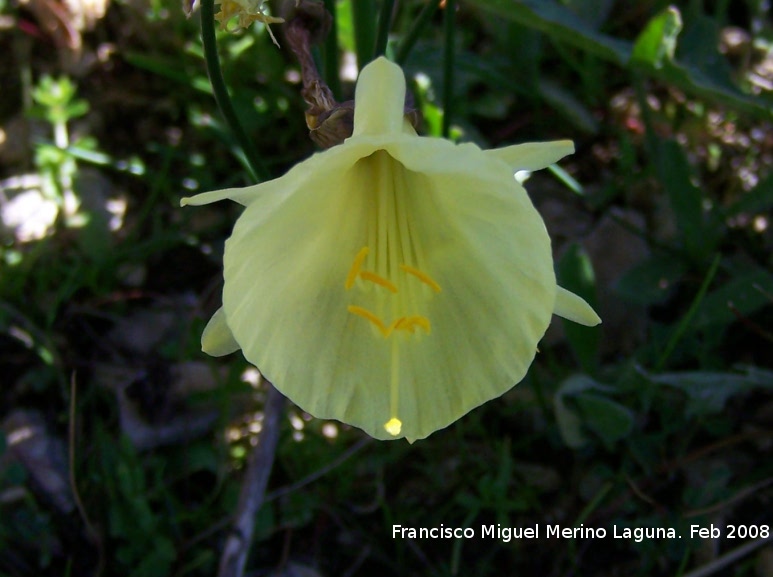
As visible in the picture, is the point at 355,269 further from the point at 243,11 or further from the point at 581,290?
the point at 581,290

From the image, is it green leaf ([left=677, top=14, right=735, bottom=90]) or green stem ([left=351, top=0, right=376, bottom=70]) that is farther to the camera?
green leaf ([left=677, top=14, right=735, bottom=90])

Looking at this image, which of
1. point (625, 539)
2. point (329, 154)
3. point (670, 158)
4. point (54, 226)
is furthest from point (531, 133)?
point (329, 154)

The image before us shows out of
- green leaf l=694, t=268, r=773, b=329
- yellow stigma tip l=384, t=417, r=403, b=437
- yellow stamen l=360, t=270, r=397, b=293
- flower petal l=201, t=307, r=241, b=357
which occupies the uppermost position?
yellow stamen l=360, t=270, r=397, b=293

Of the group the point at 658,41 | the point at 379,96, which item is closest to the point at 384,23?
the point at 379,96

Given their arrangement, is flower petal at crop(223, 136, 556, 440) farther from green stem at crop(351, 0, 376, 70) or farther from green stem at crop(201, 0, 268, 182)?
green stem at crop(351, 0, 376, 70)

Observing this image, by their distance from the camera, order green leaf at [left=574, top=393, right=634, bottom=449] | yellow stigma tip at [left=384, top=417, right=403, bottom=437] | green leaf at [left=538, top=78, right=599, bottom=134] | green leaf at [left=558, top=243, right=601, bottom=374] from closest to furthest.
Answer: yellow stigma tip at [left=384, top=417, right=403, bottom=437]
green leaf at [left=574, top=393, right=634, bottom=449]
green leaf at [left=558, top=243, right=601, bottom=374]
green leaf at [left=538, top=78, right=599, bottom=134]

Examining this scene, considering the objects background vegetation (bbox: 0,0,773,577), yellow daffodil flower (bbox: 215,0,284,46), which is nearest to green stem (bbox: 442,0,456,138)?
background vegetation (bbox: 0,0,773,577)

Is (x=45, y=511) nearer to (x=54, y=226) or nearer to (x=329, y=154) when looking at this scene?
(x=54, y=226)
